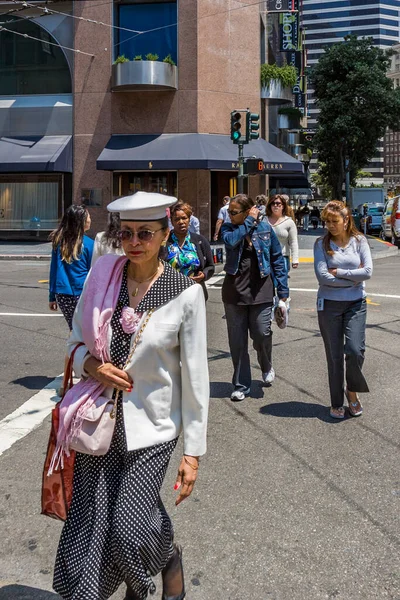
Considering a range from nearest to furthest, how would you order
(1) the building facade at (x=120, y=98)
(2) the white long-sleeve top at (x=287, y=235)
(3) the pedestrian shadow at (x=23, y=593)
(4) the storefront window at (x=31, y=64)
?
(3) the pedestrian shadow at (x=23, y=593)
(2) the white long-sleeve top at (x=287, y=235)
(1) the building facade at (x=120, y=98)
(4) the storefront window at (x=31, y=64)

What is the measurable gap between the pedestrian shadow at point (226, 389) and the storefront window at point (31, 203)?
2223cm

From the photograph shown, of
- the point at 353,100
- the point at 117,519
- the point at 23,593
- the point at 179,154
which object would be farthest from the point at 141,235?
the point at 353,100

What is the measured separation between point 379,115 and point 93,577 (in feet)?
133

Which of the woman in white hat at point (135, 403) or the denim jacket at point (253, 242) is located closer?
the woman in white hat at point (135, 403)

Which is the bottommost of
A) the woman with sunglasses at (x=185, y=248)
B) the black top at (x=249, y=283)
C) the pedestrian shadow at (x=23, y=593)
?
the pedestrian shadow at (x=23, y=593)

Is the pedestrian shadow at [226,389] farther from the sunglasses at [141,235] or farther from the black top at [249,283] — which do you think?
the sunglasses at [141,235]

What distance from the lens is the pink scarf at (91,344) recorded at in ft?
9.61

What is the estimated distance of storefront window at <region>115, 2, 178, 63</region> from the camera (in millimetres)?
27578

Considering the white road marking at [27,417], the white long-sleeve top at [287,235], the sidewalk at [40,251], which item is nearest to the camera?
the white road marking at [27,417]

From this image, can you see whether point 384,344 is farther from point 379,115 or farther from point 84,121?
point 379,115

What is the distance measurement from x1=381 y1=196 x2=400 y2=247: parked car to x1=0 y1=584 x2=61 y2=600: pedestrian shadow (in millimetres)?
26346

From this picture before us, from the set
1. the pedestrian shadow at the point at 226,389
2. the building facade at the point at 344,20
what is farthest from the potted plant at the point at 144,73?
the building facade at the point at 344,20

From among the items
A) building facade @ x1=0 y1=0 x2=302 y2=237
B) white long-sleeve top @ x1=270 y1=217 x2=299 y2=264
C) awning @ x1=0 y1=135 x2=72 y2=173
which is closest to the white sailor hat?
white long-sleeve top @ x1=270 y1=217 x2=299 y2=264

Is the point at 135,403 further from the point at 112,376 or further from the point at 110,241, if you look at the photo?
the point at 110,241
